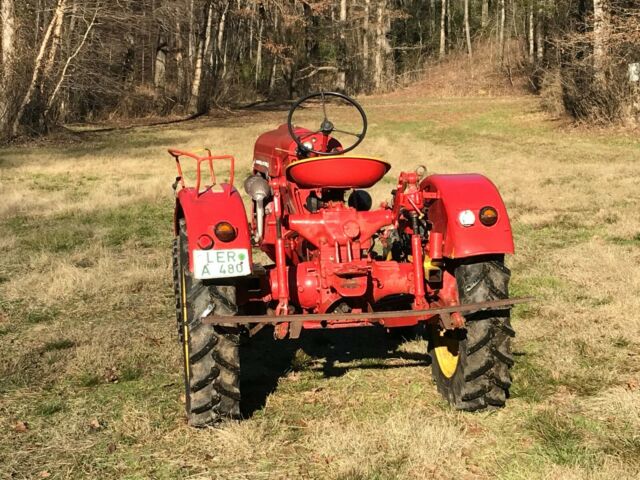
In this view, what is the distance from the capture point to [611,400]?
409cm

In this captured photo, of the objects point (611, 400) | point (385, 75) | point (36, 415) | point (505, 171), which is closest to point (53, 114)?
point (505, 171)

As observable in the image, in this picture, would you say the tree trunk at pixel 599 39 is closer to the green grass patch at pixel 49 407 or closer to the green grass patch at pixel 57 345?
the green grass patch at pixel 57 345

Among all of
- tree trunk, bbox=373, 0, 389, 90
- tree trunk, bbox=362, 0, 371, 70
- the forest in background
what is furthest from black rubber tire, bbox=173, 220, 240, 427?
tree trunk, bbox=362, 0, 371, 70

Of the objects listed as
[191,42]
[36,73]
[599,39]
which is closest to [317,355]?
[599,39]

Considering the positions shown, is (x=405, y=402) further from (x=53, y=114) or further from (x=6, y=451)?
(x=53, y=114)

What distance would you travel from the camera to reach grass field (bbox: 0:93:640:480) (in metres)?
3.54

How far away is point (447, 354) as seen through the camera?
14.4 feet

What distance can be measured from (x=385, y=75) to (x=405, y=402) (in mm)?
40821

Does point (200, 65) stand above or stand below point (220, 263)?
above

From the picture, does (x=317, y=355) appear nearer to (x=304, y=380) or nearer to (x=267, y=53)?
(x=304, y=380)

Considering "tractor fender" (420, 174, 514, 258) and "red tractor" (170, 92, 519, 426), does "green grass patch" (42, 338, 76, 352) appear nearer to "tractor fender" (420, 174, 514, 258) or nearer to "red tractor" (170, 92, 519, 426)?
"red tractor" (170, 92, 519, 426)

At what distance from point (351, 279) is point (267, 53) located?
4319 centimetres

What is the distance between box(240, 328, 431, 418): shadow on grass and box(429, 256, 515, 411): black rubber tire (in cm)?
91

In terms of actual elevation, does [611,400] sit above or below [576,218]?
below
